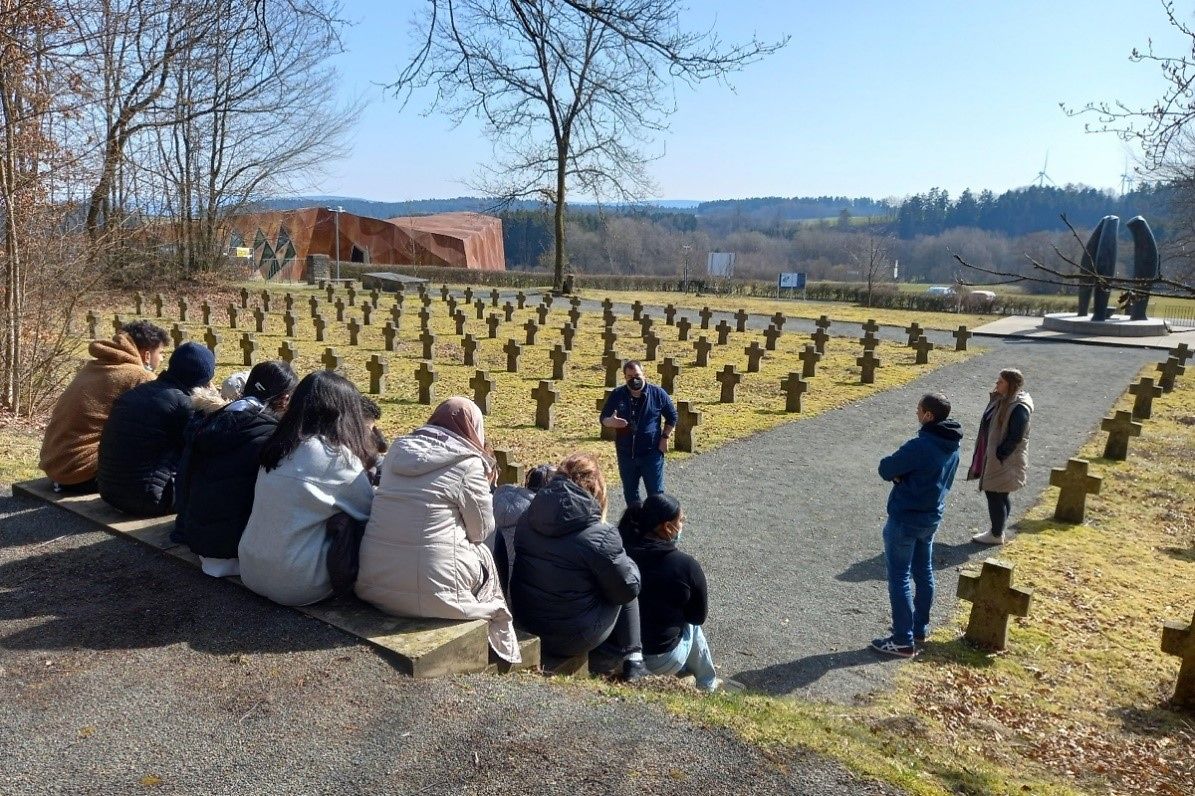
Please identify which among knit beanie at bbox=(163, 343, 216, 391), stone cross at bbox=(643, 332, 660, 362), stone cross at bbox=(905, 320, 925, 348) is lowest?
stone cross at bbox=(643, 332, 660, 362)

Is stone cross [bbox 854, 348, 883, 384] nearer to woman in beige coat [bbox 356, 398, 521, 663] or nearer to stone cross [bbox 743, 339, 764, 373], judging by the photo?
stone cross [bbox 743, 339, 764, 373]

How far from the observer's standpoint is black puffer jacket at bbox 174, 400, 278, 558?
414 cm

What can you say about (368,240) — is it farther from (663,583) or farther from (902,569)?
(663,583)

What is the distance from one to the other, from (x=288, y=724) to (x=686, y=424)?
7271 millimetres

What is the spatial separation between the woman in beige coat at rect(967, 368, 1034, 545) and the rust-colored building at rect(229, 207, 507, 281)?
32873 millimetres

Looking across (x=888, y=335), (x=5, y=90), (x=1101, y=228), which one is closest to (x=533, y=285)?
(x=888, y=335)

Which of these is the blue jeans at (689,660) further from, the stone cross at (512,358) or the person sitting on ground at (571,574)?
the stone cross at (512,358)

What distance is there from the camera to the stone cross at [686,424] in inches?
394

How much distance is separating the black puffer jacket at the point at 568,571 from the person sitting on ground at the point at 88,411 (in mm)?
2942

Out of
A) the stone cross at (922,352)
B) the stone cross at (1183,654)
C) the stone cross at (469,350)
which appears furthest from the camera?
the stone cross at (922,352)

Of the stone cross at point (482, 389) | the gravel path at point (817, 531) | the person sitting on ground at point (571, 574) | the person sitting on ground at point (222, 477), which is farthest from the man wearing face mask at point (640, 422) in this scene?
the stone cross at point (482, 389)

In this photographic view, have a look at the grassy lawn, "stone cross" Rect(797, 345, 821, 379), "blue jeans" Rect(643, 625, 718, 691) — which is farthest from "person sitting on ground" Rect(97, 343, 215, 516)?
A: "stone cross" Rect(797, 345, 821, 379)

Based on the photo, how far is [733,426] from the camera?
11.5m

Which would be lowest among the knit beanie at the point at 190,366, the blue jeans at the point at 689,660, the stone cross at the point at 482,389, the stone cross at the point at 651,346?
the blue jeans at the point at 689,660
